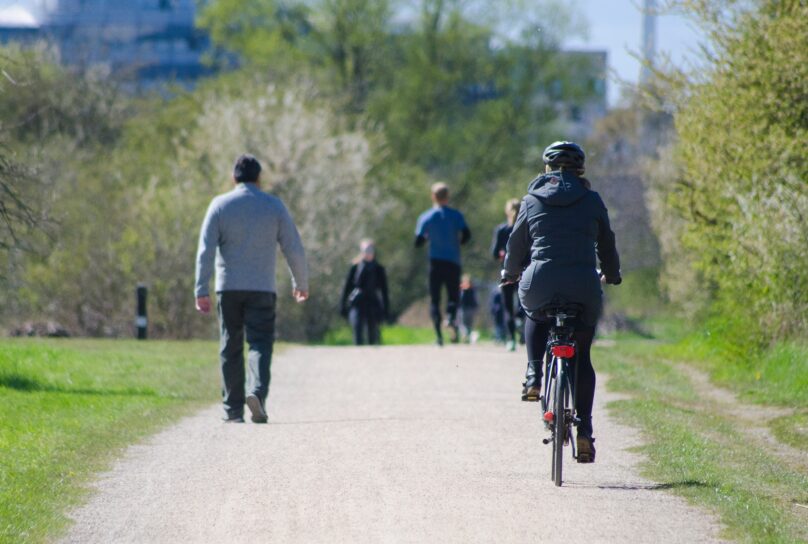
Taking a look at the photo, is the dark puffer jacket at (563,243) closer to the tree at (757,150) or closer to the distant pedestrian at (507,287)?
the tree at (757,150)

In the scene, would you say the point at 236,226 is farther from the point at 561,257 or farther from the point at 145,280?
the point at 145,280

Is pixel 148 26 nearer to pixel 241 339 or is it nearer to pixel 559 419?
pixel 241 339

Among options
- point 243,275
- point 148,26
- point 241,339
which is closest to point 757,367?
point 241,339

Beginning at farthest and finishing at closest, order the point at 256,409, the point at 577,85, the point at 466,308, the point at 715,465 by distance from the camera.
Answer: the point at 577,85
the point at 466,308
the point at 256,409
the point at 715,465

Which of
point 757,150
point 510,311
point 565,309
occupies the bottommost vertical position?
point 510,311

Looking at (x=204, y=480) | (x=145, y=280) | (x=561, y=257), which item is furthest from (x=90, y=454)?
(x=145, y=280)

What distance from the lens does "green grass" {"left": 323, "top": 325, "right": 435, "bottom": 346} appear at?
36.5 meters

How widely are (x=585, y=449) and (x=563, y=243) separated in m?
1.15

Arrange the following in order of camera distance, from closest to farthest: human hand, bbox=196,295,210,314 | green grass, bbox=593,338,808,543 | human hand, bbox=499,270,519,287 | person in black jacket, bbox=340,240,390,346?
green grass, bbox=593,338,808,543 → human hand, bbox=499,270,519,287 → human hand, bbox=196,295,210,314 → person in black jacket, bbox=340,240,390,346

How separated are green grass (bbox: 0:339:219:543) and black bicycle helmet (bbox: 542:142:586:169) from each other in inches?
125

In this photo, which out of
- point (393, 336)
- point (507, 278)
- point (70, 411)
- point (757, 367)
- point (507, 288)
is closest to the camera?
point (507, 278)

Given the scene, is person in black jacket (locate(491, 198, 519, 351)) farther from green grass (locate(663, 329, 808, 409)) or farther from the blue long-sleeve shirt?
green grass (locate(663, 329, 808, 409))

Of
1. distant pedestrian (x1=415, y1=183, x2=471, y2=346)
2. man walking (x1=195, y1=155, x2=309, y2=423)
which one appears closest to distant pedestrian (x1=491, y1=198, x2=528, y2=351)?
distant pedestrian (x1=415, y1=183, x2=471, y2=346)

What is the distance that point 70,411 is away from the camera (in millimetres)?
11922
